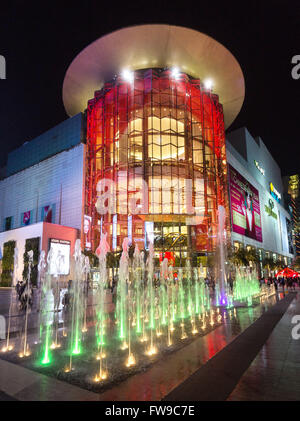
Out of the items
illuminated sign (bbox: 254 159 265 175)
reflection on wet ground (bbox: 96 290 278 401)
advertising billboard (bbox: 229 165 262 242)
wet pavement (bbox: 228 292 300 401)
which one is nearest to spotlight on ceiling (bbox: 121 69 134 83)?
advertising billboard (bbox: 229 165 262 242)

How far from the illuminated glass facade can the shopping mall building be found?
5.7 inches

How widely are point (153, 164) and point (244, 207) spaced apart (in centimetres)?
2311

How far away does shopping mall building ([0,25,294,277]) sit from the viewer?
37.1m

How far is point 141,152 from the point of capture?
39.2 m

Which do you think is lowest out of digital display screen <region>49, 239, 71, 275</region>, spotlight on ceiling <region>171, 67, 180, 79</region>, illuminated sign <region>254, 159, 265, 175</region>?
digital display screen <region>49, 239, 71, 275</region>

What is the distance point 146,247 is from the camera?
36188 mm

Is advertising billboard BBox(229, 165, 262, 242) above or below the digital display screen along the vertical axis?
above

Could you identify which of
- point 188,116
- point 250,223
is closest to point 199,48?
point 188,116

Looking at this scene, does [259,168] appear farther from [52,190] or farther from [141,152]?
[52,190]

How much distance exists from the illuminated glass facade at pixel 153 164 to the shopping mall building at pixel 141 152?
5.7 inches

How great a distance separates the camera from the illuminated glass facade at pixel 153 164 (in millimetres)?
37094

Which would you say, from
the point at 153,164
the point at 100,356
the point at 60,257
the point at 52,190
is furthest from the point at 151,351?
the point at 52,190

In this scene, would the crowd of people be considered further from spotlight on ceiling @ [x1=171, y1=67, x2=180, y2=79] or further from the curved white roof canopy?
the curved white roof canopy
